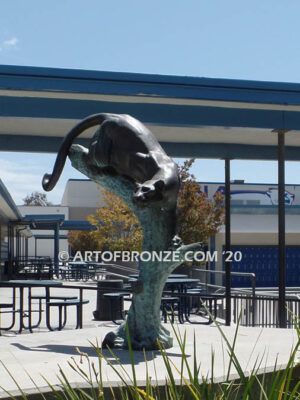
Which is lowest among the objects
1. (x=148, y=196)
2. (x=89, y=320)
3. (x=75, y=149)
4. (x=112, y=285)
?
(x=89, y=320)

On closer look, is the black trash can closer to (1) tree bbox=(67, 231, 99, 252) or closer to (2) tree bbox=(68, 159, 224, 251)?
(2) tree bbox=(68, 159, 224, 251)

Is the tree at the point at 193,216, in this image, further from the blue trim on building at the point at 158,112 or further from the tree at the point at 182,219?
the blue trim on building at the point at 158,112

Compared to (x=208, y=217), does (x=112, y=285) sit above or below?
below

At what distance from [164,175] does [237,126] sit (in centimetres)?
358

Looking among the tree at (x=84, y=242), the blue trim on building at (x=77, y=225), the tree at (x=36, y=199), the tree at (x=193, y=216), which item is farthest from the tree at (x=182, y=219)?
the tree at (x=36, y=199)

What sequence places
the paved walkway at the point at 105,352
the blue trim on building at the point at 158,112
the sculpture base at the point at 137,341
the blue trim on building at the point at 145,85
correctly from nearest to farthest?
the paved walkway at the point at 105,352, the sculpture base at the point at 137,341, the blue trim on building at the point at 145,85, the blue trim on building at the point at 158,112

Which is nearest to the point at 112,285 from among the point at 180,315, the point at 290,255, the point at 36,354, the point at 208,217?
the point at 180,315

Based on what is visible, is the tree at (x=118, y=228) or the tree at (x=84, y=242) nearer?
the tree at (x=118, y=228)

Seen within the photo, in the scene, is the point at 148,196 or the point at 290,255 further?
the point at 290,255

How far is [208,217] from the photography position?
23219 millimetres

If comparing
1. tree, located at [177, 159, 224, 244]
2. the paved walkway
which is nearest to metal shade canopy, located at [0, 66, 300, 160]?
the paved walkway

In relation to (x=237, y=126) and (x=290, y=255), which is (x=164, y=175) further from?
(x=290, y=255)

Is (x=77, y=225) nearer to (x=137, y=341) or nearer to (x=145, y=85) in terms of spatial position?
(x=145, y=85)

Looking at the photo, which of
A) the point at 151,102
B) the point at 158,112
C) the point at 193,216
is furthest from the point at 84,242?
the point at 151,102
